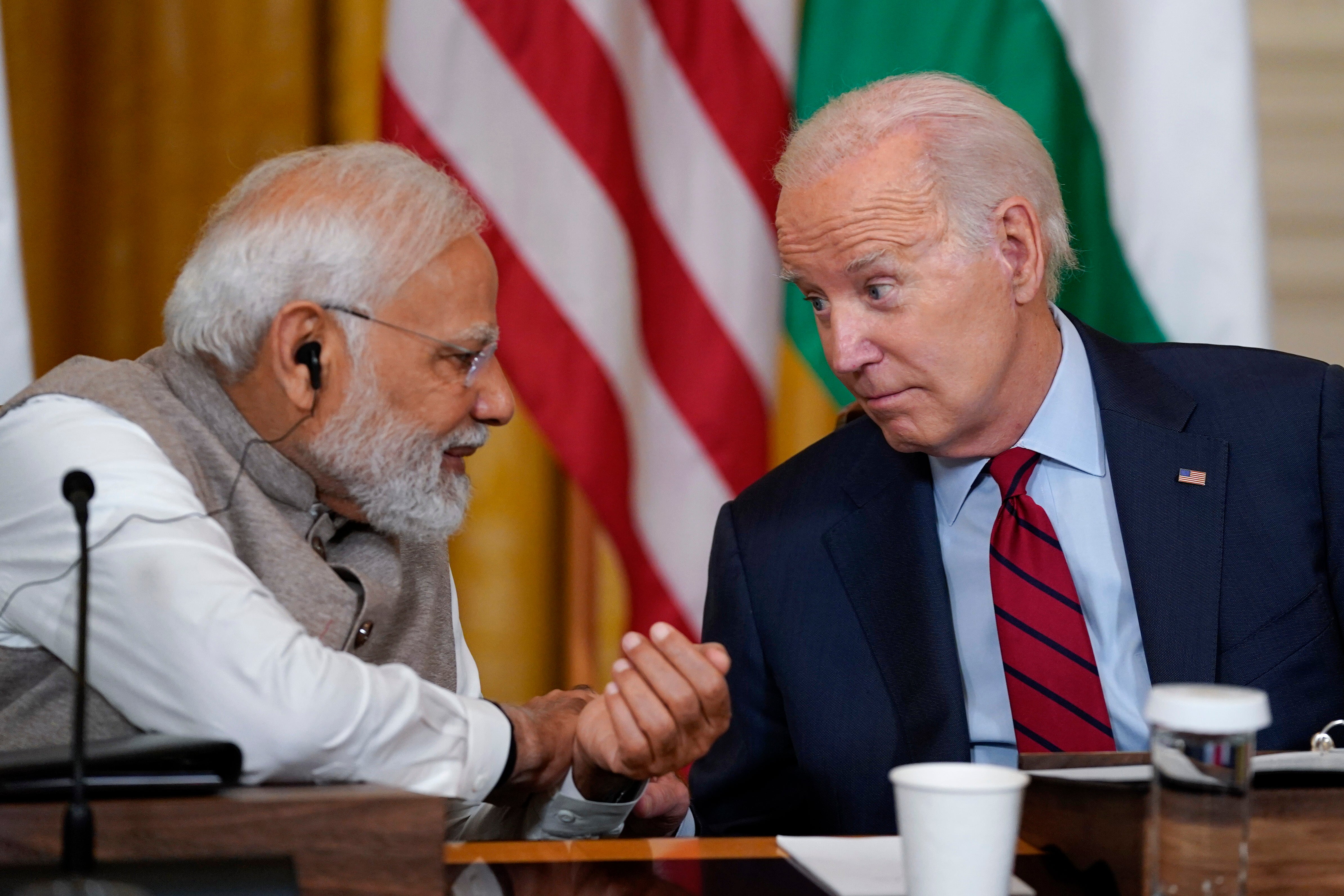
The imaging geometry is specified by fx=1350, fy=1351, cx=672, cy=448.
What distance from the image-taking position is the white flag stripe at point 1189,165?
2613mm

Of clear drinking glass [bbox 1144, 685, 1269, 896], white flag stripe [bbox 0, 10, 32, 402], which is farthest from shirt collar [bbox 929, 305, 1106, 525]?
white flag stripe [bbox 0, 10, 32, 402]

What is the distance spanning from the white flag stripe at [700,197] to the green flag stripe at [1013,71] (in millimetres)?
146

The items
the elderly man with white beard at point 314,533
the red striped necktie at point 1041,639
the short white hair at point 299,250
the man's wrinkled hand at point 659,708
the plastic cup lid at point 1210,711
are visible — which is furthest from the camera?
the red striped necktie at point 1041,639

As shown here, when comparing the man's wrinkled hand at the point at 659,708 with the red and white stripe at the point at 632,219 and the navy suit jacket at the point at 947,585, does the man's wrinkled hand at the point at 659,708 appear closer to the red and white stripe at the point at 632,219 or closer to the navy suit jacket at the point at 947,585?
the navy suit jacket at the point at 947,585

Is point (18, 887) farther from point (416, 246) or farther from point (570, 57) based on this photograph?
point (570, 57)

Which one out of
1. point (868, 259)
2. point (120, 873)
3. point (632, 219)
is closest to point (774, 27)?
point (632, 219)

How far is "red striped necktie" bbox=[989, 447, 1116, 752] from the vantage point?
1.73 meters

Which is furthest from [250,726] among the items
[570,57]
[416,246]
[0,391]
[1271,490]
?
[570,57]

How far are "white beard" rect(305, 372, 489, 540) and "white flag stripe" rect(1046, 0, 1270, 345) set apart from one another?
1.57 metres

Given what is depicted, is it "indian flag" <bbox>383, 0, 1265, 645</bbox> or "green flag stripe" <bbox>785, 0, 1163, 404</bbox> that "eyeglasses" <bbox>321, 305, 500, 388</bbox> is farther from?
"green flag stripe" <bbox>785, 0, 1163, 404</bbox>

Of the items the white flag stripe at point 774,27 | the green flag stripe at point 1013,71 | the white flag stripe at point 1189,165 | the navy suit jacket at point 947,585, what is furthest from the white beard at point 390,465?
the white flag stripe at point 1189,165

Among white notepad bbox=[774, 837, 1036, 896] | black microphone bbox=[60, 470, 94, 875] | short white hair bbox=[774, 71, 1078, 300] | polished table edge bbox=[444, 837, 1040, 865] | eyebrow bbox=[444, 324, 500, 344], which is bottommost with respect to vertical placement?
polished table edge bbox=[444, 837, 1040, 865]

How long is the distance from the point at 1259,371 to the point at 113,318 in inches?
80.5

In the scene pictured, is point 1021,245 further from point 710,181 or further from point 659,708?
point 710,181
